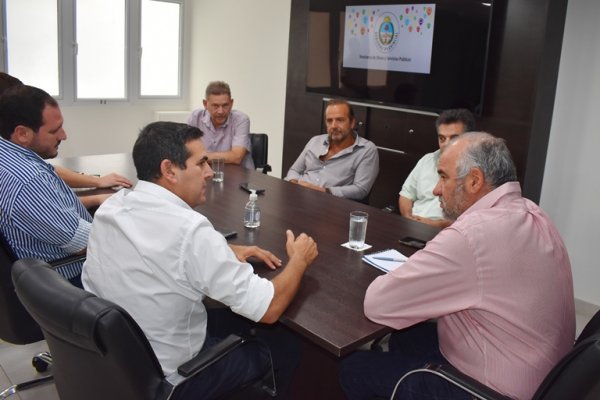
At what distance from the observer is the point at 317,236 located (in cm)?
235

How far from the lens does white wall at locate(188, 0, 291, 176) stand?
5.83 m

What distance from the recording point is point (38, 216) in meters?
A: 2.08

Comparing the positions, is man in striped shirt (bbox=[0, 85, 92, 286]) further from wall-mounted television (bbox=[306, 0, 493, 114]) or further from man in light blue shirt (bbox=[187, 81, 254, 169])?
wall-mounted television (bbox=[306, 0, 493, 114])

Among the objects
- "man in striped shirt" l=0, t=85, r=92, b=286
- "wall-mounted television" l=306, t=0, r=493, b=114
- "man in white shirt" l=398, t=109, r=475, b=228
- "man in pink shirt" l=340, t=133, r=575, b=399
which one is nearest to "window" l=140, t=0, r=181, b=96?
"wall-mounted television" l=306, t=0, r=493, b=114

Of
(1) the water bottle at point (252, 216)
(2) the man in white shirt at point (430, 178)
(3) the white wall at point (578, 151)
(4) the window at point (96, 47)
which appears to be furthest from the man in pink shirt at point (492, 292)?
(4) the window at point (96, 47)

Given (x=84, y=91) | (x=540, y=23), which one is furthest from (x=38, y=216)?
(x=84, y=91)

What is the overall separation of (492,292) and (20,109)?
76.3 inches

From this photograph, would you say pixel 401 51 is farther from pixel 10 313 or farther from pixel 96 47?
pixel 96 47

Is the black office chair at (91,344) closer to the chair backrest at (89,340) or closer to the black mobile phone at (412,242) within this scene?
the chair backrest at (89,340)

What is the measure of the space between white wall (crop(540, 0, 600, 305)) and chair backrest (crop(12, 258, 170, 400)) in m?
3.09

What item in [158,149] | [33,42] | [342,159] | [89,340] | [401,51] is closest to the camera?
[89,340]

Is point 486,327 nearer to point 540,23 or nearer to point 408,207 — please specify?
point 408,207

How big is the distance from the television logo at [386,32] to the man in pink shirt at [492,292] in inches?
112

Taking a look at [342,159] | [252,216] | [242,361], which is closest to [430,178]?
[342,159]
